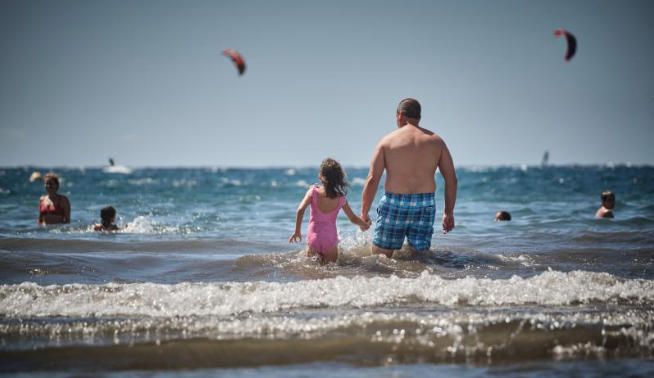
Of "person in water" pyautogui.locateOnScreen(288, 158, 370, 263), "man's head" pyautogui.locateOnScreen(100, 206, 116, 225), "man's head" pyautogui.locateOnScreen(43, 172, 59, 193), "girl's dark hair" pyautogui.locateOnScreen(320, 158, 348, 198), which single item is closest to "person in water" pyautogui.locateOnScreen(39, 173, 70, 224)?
"man's head" pyautogui.locateOnScreen(43, 172, 59, 193)

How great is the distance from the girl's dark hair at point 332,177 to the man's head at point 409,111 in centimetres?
89

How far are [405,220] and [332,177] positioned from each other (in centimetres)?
93

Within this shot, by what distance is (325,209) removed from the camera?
6.89 meters

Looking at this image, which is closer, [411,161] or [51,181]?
[411,161]

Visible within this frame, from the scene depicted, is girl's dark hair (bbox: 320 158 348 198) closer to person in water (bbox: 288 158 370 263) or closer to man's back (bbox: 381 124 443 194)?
person in water (bbox: 288 158 370 263)

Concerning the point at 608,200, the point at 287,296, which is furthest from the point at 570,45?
the point at 287,296

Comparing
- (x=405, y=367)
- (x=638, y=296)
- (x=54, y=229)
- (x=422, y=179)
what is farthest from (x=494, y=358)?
(x=54, y=229)

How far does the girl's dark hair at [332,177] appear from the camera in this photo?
6762 millimetres

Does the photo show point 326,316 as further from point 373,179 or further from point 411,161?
point 411,161

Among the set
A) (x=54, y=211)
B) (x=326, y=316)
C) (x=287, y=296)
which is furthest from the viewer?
(x=54, y=211)

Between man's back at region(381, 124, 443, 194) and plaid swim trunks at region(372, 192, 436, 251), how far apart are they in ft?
0.31

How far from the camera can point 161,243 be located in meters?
9.12

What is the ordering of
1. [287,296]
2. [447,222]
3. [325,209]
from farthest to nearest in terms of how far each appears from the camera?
[325,209] < [447,222] < [287,296]

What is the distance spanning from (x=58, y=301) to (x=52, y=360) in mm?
1273
